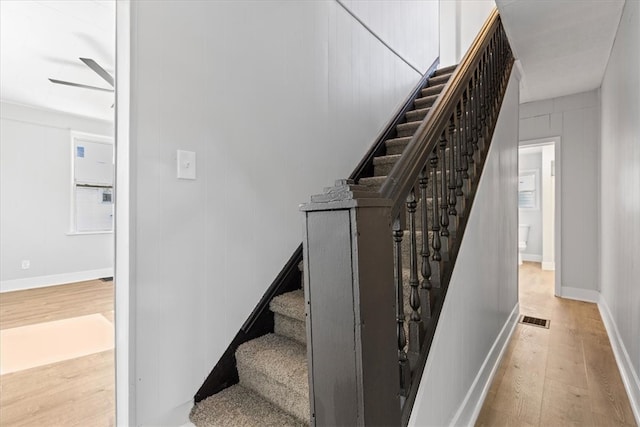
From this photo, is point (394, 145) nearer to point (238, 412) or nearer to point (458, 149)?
point (458, 149)

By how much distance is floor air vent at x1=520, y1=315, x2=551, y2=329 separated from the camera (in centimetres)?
307

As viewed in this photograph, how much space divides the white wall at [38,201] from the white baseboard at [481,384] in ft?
14.5

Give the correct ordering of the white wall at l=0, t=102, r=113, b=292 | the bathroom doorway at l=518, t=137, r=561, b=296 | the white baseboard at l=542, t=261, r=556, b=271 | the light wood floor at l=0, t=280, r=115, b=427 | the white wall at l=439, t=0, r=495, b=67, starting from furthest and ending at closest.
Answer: the bathroom doorway at l=518, t=137, r=561, b=296 → the white baseboard at l=542, t=261, r=556, b=271 → the white wall at l=0, t=102, r=113, b=292 → the white wall at l=439, t=0, r=495, b=67 → the light wood floor at l=0, t=280, r=115, b=427

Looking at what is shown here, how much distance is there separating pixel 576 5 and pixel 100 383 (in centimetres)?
392

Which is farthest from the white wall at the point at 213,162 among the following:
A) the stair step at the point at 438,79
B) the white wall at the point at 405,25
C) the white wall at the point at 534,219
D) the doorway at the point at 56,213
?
the white wall at the point at 534,219

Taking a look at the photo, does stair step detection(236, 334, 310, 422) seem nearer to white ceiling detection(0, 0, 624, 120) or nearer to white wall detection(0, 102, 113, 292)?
white ceiling detection(0, 0, 624, 120)

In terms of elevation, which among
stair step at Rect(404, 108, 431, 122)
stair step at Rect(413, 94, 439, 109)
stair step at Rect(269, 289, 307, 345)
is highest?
stair step at Rect(413, 94, 439, 109)

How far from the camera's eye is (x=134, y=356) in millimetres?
1317

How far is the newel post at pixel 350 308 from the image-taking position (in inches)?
29.9

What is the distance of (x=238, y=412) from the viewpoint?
1458 mm

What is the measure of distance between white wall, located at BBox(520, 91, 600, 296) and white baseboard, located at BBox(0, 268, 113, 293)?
6.65 m

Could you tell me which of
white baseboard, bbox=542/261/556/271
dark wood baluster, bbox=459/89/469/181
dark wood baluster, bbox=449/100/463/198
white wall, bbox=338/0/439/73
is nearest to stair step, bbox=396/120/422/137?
white wall, bbox=338/0/439/73

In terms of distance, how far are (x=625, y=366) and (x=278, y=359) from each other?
218cm

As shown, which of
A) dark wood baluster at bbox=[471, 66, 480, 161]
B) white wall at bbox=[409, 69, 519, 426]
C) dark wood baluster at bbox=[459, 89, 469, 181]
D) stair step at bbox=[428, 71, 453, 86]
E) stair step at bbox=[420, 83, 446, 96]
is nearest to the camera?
white wall at bbox=[409, 69, 519, 426]
